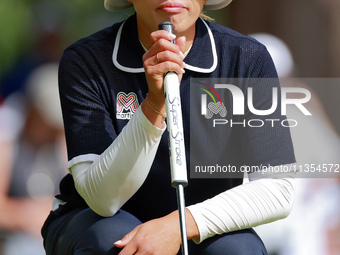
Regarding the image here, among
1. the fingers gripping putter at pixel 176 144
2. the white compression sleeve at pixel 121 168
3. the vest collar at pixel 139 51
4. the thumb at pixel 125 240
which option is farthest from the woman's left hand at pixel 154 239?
the vest collar at pixel 139 51

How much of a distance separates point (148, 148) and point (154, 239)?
21 centimetres

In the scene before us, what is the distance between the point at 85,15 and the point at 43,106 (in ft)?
1.34

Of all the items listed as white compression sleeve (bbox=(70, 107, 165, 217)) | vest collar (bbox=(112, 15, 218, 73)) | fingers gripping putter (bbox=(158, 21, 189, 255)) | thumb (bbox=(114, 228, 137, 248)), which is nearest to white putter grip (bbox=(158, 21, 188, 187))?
fingers gripping putter (bbox=(158, 21, 189, 255))

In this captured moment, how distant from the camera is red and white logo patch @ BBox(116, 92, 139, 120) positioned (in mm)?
1792

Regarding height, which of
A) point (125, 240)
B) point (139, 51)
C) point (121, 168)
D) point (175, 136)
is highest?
point (139, 51)

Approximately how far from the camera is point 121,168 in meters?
1.62

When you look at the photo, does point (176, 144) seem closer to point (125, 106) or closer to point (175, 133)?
point (175, 133)

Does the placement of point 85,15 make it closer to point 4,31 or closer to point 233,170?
point 4,31

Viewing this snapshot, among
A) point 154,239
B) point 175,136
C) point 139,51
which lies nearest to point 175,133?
point 175,136

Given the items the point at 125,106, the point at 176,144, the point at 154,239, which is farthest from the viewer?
the point at 125,106

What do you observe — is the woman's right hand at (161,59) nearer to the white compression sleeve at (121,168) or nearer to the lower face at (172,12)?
the white compression sleeve at (121,168)

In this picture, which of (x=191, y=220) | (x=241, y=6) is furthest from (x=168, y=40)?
(x=241, y=6)

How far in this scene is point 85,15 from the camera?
9.23 ft

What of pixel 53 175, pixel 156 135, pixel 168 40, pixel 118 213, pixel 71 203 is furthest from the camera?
pixel 53 175
